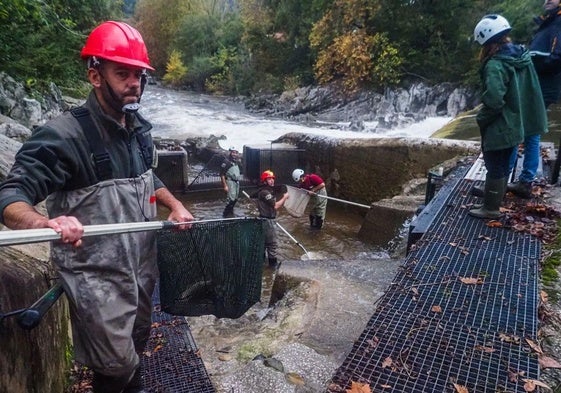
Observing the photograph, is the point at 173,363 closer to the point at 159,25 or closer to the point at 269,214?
the point at 269,214

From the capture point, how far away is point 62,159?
185 centimetres

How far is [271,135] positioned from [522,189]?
14234 millimetres


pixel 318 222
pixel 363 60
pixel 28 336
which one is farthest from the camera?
pixel 363 60

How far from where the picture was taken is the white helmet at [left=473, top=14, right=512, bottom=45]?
3531 millimetres

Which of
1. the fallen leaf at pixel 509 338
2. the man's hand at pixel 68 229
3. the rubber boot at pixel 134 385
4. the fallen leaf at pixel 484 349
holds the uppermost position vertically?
the man's hand at pixel 68 229

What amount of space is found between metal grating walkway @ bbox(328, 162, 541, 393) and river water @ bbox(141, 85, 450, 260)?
316cm

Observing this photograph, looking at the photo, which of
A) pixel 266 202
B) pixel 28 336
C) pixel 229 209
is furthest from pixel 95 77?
pixel 229 209

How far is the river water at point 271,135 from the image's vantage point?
838 cm

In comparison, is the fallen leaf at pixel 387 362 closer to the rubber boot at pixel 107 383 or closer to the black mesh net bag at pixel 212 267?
the black mesh net bag at pixel 212 267

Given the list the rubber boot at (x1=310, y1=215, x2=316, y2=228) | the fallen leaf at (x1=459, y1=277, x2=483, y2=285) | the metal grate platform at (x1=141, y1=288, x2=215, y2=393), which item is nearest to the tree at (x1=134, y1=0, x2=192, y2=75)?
the rubber boot at (x1=310, y1=215, x2=316, y2=228)

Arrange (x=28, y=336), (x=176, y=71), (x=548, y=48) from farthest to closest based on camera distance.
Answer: (x=176, y=71) → (x=548, y=48) → (x=28, y=336)

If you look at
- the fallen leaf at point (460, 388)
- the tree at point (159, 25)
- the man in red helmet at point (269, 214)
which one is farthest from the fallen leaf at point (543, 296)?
the tree at point (159, 25)

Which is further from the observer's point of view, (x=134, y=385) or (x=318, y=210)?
(x=318, y=210)

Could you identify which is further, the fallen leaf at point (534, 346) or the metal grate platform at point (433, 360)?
the fallen leaf at point (534, 346)
